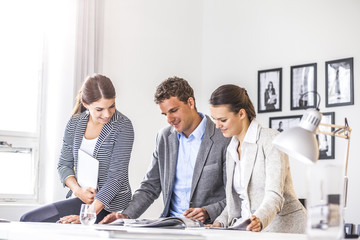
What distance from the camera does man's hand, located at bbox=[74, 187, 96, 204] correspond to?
302cm

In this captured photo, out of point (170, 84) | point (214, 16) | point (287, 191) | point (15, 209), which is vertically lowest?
point (15, 209)

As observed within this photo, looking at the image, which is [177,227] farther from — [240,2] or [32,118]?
[240,2]

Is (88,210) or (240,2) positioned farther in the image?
(240,2)

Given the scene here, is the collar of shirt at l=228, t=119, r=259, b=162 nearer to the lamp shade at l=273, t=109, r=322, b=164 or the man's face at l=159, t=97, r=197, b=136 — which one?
the man's face at l=159, t=97, r=197, b=136

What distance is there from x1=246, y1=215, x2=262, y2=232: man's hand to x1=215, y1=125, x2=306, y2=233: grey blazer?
0.28 m

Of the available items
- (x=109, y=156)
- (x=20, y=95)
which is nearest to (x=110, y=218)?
(x=109, y=156)

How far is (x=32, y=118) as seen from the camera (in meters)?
4.66

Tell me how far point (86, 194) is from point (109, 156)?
244 mm

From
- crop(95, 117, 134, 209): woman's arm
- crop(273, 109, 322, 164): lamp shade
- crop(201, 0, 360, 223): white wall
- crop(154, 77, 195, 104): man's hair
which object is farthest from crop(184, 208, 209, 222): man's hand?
crop(201, 0, 360, 223): white wall

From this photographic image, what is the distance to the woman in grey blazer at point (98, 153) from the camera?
302cm

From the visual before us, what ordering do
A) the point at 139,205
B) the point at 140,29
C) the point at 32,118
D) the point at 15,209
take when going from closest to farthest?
the point at 139,205
the point at 15,209
the point at 32,118
the point at 140,29

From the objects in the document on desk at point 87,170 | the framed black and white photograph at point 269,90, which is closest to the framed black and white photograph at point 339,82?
the framed black and white photograph at point 269,90

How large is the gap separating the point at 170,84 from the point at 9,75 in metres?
1.83

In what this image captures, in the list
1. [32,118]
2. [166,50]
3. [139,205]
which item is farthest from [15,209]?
[166,50]
